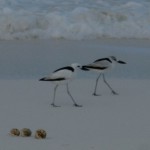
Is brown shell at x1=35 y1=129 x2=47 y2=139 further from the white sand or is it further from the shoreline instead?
the shoreline

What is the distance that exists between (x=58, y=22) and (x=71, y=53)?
2812 millimetres

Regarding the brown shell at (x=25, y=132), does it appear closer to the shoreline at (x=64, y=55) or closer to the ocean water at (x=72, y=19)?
the shoreline at (x=64, y=55)

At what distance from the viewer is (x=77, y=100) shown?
24.9 ft

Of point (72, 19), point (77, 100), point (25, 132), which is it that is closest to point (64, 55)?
point (77, 100)

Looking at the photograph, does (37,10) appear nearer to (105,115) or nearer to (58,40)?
(58,40)

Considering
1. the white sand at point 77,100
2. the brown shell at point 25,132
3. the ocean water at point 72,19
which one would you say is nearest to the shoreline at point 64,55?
the white sand at point 77,100

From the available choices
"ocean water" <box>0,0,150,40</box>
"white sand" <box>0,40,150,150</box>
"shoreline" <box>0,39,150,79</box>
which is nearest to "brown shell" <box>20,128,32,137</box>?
"white sand" <box>0,40,150,150</box>

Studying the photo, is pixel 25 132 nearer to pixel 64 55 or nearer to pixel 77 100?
pixel 77 100

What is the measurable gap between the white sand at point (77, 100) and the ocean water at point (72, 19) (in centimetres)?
103

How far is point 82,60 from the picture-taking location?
1018cm

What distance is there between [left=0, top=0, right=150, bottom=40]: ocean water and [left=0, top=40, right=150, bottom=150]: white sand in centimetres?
103

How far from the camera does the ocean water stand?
1295cm

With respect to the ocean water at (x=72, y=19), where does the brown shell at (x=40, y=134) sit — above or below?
above

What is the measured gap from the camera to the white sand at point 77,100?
18.0 feet
